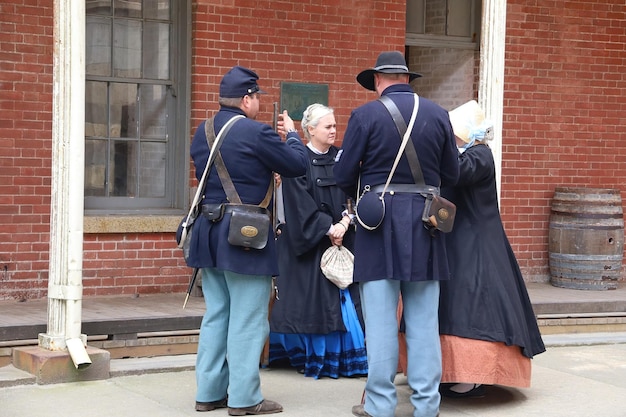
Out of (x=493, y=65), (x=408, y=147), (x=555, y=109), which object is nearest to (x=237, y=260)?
(x=408, y=147)

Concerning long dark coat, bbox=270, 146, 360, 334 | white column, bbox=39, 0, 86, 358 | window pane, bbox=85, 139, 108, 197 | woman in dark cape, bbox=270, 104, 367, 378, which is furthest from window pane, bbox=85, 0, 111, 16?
long dark coat, bbox=270, 146, 360, 334

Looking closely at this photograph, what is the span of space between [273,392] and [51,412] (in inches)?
53.0

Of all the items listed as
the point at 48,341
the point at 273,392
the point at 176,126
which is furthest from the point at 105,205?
the point at 273,392

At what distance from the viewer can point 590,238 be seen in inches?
400

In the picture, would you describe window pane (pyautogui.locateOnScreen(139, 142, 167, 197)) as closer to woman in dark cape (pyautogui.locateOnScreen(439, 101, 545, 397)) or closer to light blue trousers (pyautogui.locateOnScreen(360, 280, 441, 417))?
woman in dark cape (pyautogui.locateOnScreen(439, 101, 545, 397))

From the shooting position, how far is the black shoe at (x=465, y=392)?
656 centimetres

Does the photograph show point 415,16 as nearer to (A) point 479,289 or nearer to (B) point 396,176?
(A) point 479,289

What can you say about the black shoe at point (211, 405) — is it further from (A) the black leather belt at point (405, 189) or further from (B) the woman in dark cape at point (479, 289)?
(A) the black leather belt at point (405, 189)

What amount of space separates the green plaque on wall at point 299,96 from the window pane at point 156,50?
1.00 meters

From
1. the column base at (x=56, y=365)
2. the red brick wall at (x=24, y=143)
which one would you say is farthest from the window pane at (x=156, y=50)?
the column base at (x=56, y=365)

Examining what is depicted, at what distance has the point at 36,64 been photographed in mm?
8305

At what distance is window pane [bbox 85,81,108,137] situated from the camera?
8.82m

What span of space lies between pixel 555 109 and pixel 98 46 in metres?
4.51

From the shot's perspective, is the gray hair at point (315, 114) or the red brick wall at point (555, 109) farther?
the red brick wall at point (555, 109)
